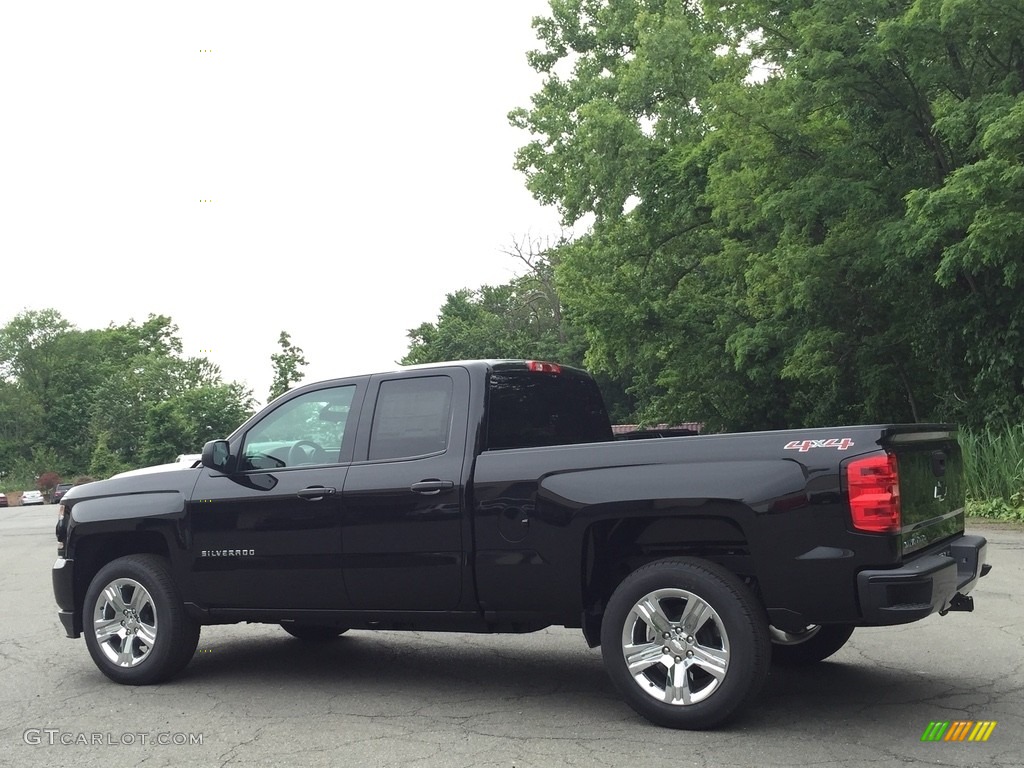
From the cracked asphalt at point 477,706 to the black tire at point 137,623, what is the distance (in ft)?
0.49

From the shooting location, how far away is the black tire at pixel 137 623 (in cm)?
686

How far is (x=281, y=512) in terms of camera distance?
261 inches

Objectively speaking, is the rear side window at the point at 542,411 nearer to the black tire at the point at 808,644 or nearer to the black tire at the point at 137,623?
the black tire at the point at 808,644

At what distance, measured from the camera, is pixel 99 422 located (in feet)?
296

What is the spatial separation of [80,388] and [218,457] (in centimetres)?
10372

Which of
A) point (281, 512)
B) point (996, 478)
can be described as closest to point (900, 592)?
point (281, 512)

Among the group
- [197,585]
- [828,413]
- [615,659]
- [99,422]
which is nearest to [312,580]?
[197,585]

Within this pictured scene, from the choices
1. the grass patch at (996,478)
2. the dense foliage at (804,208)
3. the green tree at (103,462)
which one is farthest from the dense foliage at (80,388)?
the grass patch at (996,478)

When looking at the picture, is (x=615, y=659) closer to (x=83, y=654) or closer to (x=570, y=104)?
(x=83, y=654)

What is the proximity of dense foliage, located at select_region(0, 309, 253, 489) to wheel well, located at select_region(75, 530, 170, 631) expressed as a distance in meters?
81.3

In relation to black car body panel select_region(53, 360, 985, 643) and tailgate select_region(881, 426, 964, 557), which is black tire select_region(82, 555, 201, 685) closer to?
black car body panel select_region(53, 360, 985, 643)

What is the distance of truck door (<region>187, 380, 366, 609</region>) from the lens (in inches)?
255

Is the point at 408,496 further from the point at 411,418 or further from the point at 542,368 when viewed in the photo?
the point at 542,368

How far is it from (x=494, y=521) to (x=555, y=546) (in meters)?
0.38
